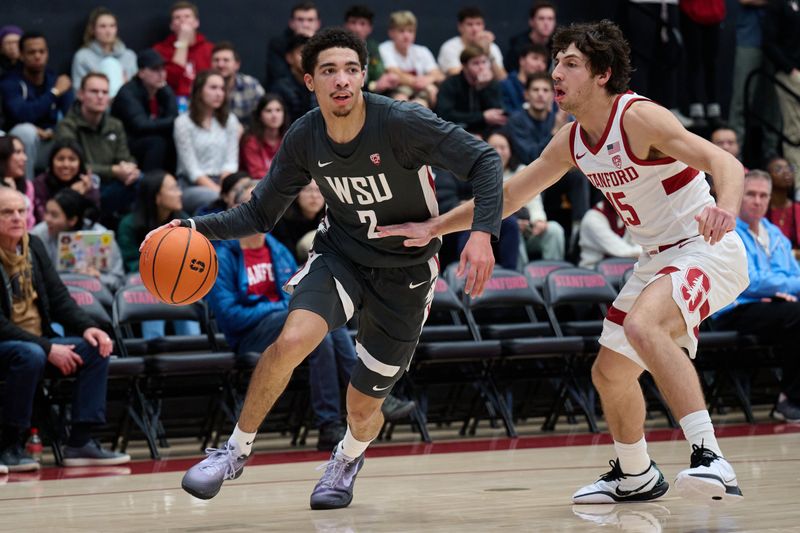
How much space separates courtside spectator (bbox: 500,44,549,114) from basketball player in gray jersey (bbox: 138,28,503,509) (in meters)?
6.49

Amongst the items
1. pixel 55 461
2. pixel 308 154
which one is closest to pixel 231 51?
pixel 55 461

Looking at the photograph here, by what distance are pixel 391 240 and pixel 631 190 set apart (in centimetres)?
98

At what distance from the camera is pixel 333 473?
5.18m

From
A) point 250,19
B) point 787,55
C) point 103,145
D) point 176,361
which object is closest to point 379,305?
point 176,361

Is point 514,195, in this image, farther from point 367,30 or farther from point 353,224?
point 367,30

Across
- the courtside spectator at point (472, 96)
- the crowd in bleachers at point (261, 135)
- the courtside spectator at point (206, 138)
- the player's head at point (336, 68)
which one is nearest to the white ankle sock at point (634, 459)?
the player's head at point (336, 68)

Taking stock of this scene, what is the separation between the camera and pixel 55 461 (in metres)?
7.37

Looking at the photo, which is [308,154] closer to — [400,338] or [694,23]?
[400,338]

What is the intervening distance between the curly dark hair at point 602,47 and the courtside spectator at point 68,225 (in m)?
4.47

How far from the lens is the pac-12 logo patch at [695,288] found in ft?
15.4

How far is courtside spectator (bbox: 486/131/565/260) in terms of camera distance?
10.1 meters

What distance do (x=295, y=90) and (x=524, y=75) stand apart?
227 centimetres

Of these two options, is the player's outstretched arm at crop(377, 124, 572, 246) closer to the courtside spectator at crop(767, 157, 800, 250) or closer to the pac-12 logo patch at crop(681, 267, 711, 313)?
the pac-12 logo patch at crop(681, 267, 711, 313)

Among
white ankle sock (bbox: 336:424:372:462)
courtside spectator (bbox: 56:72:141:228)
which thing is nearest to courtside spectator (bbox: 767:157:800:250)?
courtside spectator (bbox: 56:72:141:228)
